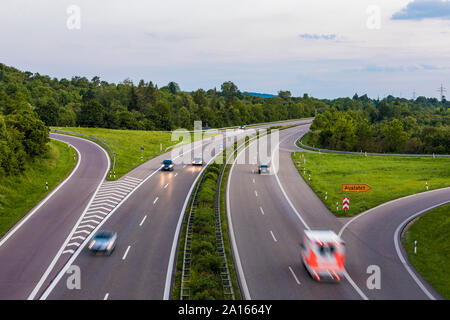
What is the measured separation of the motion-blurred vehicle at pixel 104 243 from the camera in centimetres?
2505

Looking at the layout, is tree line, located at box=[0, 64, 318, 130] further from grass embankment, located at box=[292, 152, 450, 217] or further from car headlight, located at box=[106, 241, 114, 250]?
car headlight, located at box=[106, 241, 114, 250]

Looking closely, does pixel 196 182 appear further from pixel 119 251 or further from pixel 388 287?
pixel 388 287

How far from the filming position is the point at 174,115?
5320 inches

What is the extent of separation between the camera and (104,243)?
25172 mm

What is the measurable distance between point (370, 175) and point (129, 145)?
43.1 m

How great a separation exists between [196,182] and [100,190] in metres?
11.3

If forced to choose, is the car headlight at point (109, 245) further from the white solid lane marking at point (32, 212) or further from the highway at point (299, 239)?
the white solid lane marking at point (32, 212)

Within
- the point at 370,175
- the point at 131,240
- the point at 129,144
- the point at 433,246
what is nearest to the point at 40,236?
the point at 131,240

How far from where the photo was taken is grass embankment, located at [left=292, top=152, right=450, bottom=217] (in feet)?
136

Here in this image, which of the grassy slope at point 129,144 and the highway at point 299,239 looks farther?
the grassy slope at point 129,144

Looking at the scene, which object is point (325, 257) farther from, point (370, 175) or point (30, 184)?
point (370, 175)

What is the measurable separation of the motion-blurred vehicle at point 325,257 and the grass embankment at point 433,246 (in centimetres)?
557

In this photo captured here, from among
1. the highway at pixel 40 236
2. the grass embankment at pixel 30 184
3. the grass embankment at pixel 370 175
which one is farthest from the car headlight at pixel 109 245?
the grass embankment at pixel 370 175
